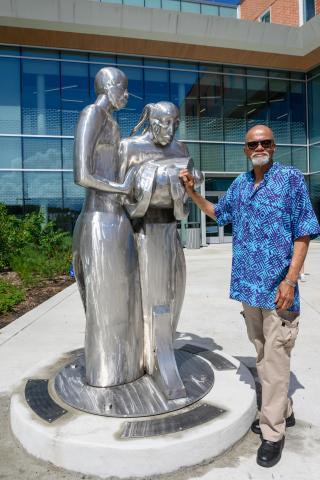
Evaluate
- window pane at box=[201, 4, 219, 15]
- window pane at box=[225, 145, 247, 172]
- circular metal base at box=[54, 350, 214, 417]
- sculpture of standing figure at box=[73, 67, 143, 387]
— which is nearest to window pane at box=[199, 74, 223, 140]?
window pane at box=[225, 145, 247, 172]

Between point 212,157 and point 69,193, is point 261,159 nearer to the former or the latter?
point 69,193

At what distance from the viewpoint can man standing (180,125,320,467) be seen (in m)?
2.46

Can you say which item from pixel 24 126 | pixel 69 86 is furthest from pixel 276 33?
pixel 24 126

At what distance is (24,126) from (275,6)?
579 inches

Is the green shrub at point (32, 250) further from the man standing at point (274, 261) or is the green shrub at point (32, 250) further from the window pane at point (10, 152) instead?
the man standing at point (274, 261)

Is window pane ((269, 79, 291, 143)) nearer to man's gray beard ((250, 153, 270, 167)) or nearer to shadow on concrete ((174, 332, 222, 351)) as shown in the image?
shadow on concrete ((174, 332, 222, 351))

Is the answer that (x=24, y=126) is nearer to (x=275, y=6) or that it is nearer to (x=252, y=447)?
(x=275, y=6)

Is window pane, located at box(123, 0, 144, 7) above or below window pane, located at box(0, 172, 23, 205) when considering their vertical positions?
above

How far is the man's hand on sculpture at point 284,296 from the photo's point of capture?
2.41 metres

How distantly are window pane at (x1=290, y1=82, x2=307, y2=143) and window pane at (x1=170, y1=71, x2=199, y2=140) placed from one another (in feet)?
15.9

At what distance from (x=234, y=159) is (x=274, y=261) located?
16915mm

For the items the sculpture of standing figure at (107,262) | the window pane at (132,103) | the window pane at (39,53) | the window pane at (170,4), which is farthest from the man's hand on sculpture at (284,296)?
the window pane at (170,4)

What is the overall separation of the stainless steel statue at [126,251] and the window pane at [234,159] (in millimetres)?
16144

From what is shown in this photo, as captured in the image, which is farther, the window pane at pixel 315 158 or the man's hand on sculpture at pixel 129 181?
the window pane at pixel 315 158
